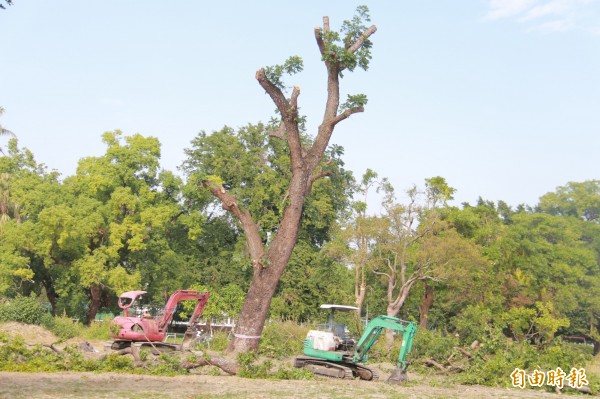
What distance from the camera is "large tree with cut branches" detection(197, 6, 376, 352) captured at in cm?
1628

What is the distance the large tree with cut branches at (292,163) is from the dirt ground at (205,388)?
2.71 meters

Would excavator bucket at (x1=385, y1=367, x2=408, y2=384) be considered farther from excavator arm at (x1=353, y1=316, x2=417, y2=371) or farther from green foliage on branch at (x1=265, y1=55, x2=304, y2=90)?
green foliage on branch at (x1=265, y1=55, x2=304, y2=90)

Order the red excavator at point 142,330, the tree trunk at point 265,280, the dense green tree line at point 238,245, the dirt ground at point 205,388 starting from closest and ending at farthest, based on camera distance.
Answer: the dirt ground at point 205,388
the tree trunk at point 265,280
the red excavator at point 142,330
the dense green tree line at point 238,245

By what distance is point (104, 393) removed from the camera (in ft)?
33.0

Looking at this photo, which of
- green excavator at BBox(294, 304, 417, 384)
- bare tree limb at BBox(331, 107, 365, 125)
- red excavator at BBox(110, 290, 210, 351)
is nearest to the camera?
green excavator at BBox(294, 304, 417, 384)

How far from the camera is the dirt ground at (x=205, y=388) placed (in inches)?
396

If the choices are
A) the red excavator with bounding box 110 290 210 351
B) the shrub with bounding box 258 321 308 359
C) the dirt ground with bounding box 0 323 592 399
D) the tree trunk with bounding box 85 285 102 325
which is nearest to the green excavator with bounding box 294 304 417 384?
the dirt ground with bounding box 0 323 592 399

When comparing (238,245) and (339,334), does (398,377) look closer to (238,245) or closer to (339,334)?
(339,334)

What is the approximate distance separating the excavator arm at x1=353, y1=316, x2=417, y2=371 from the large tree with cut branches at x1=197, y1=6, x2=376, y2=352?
269cm

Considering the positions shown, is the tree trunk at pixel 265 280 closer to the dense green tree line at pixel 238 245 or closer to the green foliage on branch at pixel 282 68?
the green foliage on branch at pixel 282 68

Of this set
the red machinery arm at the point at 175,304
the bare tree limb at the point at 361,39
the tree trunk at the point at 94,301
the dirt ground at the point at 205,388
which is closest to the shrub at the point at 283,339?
the red machinery arm at the point at 175,304

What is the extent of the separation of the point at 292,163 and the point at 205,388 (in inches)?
292

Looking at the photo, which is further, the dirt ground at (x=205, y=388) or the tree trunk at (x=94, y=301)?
the tree trunk at (x=94, y=301)

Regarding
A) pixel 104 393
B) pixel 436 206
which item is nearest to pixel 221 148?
pixel 436 206
